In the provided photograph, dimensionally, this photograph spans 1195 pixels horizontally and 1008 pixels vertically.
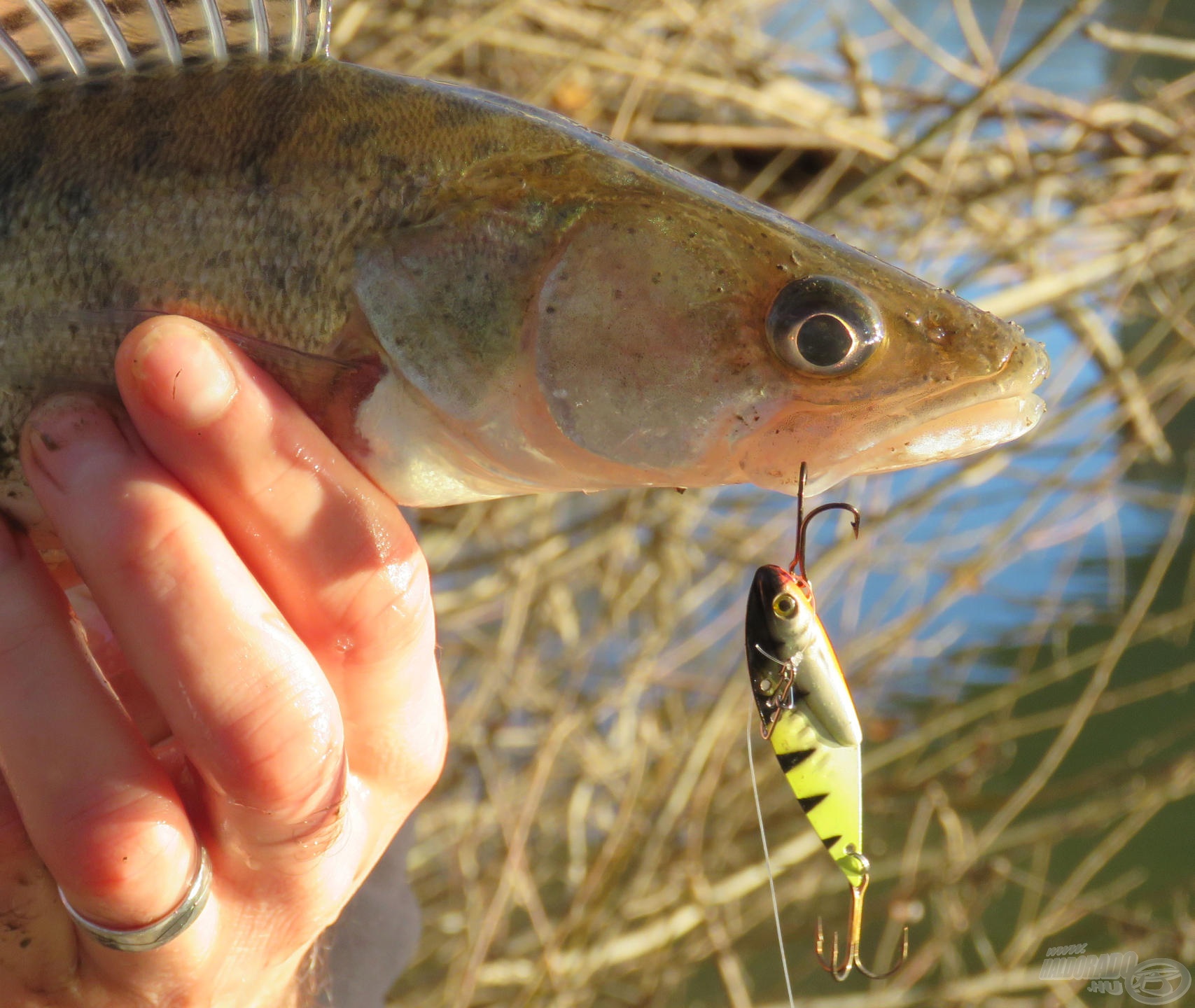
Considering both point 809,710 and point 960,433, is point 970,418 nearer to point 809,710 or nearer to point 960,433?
point 960,433

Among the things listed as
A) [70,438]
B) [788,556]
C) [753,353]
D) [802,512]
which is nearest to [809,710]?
[802,512]

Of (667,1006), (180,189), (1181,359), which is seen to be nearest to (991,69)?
(1181,359)

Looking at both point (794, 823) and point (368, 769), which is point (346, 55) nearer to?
point (368, 769)

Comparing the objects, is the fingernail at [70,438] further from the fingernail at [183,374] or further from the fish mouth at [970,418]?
the fish mouth at [970,418]

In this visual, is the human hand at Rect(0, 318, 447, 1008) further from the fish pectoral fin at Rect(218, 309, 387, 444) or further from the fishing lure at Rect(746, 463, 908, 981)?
the fishing lure at Rect(746, 463, 908, 981)

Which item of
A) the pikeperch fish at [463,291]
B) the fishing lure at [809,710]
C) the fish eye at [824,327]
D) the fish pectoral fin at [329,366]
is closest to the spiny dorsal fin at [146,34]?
the pikeperch fish at [463,291]

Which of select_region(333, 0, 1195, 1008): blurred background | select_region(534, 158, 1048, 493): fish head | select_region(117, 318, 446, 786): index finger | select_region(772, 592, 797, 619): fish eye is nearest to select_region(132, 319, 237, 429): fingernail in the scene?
select_region(117, 318, 446, 786): index finger

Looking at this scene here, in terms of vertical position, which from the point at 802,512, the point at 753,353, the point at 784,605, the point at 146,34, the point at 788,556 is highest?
the point at 146,34
